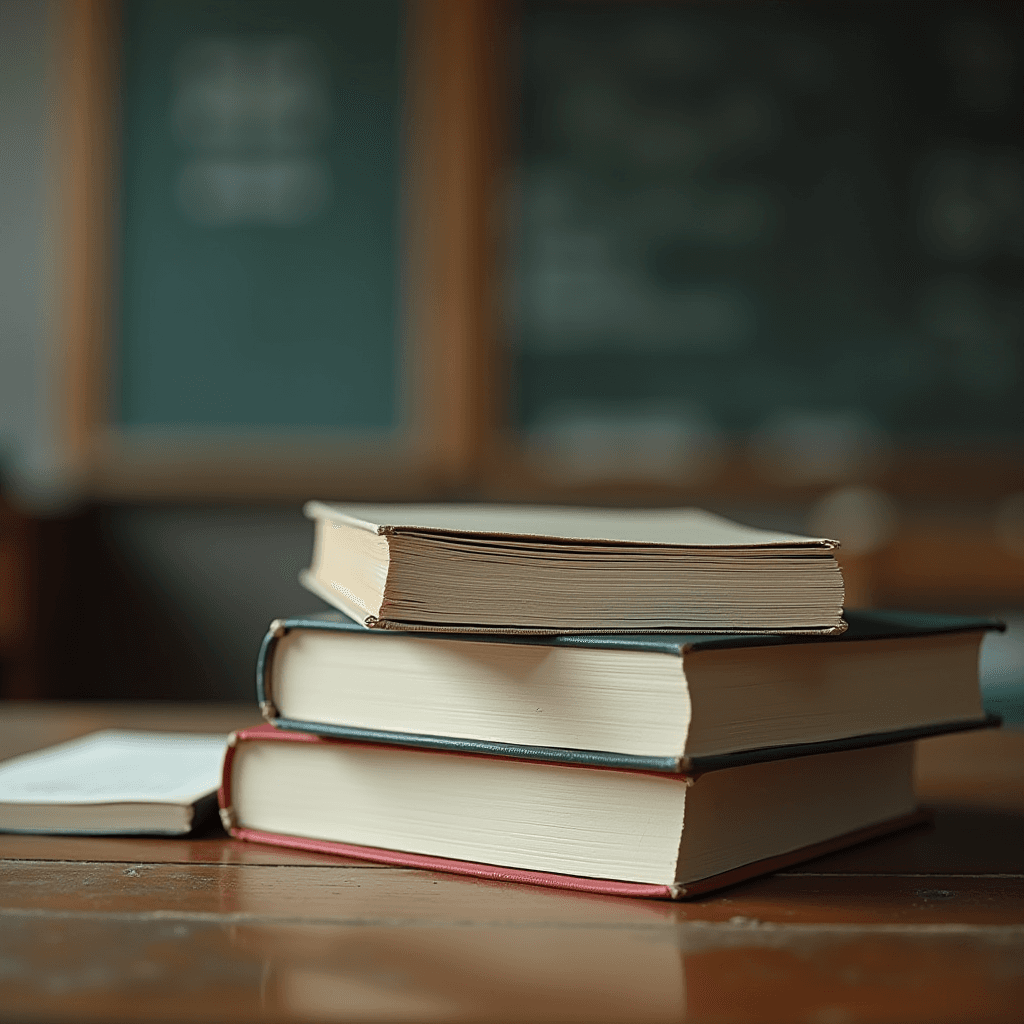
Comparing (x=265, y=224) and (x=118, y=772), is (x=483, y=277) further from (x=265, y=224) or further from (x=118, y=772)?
(x=118, y=772)

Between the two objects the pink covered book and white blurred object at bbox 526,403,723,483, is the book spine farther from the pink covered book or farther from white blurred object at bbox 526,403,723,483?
white blurred object at bbox 526,403,723,483

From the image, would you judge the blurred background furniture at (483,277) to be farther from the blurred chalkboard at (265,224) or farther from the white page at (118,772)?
the white page at (118,772)

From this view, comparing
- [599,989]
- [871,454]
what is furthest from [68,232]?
[599,989]

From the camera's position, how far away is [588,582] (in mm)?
524

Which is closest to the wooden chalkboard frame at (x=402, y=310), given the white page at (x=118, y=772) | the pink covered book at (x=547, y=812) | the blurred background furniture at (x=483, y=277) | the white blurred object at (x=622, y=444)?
the blurred background furniture at (x=483, y=277)

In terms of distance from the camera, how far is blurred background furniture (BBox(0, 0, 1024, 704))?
7.95 ft

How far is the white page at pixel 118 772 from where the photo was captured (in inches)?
24.3

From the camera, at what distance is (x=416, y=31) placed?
7.98 ft

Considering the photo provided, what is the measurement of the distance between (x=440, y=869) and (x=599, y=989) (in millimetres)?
157

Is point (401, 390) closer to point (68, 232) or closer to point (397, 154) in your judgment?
point (397, 154)

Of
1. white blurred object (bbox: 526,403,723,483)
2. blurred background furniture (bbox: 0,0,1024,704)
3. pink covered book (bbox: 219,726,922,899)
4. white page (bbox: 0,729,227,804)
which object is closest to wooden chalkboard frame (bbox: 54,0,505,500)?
blurred background furniture (bbox: 0,0,1024,704)

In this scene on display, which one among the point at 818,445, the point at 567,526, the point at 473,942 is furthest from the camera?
the point at 818,445

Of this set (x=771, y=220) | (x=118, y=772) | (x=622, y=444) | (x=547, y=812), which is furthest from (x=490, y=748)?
(x=771, y=220)

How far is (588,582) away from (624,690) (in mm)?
50
